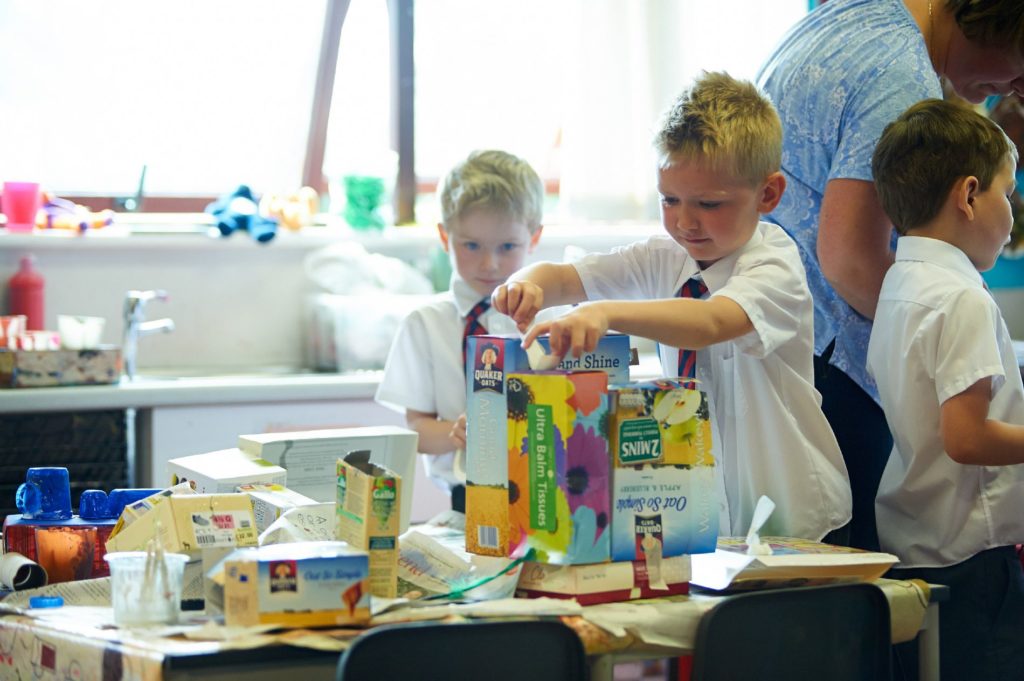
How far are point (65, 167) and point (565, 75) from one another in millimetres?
1570

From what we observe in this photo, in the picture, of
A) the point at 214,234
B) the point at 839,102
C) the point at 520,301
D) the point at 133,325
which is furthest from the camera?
the point at 214,234

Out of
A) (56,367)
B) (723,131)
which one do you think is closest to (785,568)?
(723,131)

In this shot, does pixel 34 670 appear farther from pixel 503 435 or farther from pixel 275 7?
pixel 275 7

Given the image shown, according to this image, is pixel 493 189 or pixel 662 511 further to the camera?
pixel 493 189

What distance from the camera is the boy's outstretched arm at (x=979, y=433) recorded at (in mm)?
1521

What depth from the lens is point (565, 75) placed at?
373 centimetres

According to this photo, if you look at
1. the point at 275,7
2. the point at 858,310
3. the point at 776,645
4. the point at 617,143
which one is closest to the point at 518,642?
the point at 776,645

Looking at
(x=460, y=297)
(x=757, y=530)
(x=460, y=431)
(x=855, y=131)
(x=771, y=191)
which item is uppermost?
(x=855, y=131)

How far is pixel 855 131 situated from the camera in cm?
175

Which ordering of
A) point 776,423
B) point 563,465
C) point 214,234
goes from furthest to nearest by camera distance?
point 214,234 → point 776,423 → point 563,465

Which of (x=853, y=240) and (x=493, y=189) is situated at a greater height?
(x=493, y=189)

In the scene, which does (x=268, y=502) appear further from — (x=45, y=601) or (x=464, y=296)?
(x=464, y=296)

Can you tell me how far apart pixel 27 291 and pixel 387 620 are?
7.75ft

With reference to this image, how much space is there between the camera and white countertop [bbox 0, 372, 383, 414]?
271cm
